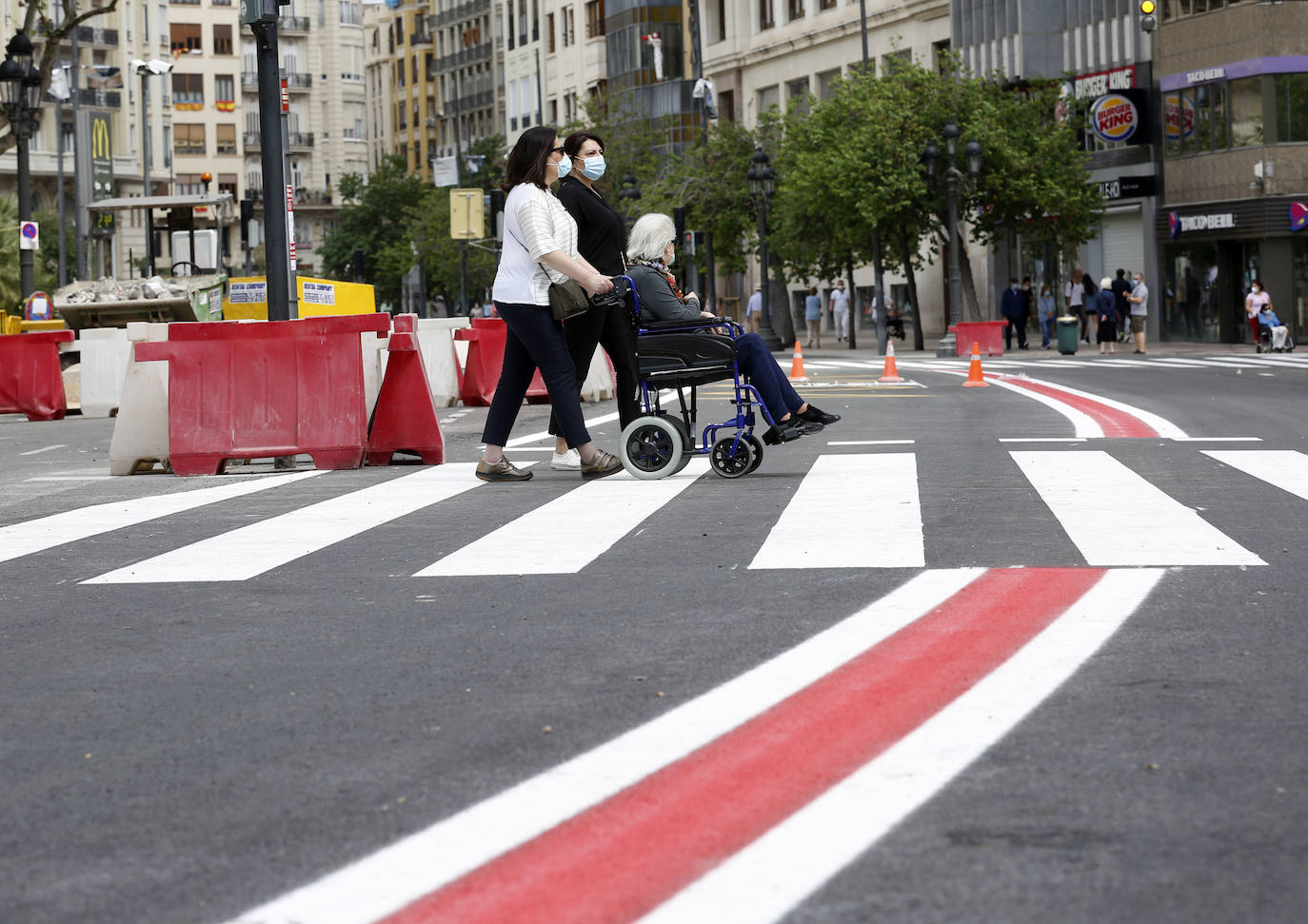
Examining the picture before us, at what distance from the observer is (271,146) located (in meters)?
15.4

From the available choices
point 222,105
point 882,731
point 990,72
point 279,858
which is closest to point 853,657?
point 882,731

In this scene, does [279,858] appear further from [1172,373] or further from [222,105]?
[222,105]

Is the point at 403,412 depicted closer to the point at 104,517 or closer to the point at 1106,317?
the point at 104,517

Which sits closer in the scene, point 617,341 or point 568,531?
point 568,531

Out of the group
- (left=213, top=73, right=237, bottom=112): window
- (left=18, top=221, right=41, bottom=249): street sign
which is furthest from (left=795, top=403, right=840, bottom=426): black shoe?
(left=213, top=73, right=237, bottom=112): window

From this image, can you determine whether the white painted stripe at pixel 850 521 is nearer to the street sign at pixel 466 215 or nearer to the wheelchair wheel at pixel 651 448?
the wheelchair wheel at pixel 651 448

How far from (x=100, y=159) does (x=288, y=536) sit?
38411mm

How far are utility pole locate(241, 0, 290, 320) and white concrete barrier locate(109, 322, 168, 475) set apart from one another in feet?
8.65

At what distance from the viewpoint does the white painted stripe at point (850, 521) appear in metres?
7.44

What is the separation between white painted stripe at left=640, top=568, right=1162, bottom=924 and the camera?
3.32 meters

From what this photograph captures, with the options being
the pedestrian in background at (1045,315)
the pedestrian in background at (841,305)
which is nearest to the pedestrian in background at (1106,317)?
the pedestrian in background at (1045,315)

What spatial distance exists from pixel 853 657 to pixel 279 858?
2.10 m

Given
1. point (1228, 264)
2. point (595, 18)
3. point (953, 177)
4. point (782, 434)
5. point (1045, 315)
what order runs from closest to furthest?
point (782, 434)
point (953, 177)
point (1228, 264)
point (1045, 315)
point (595, 18)

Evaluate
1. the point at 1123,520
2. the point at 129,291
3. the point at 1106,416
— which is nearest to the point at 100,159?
the point at 129,291
